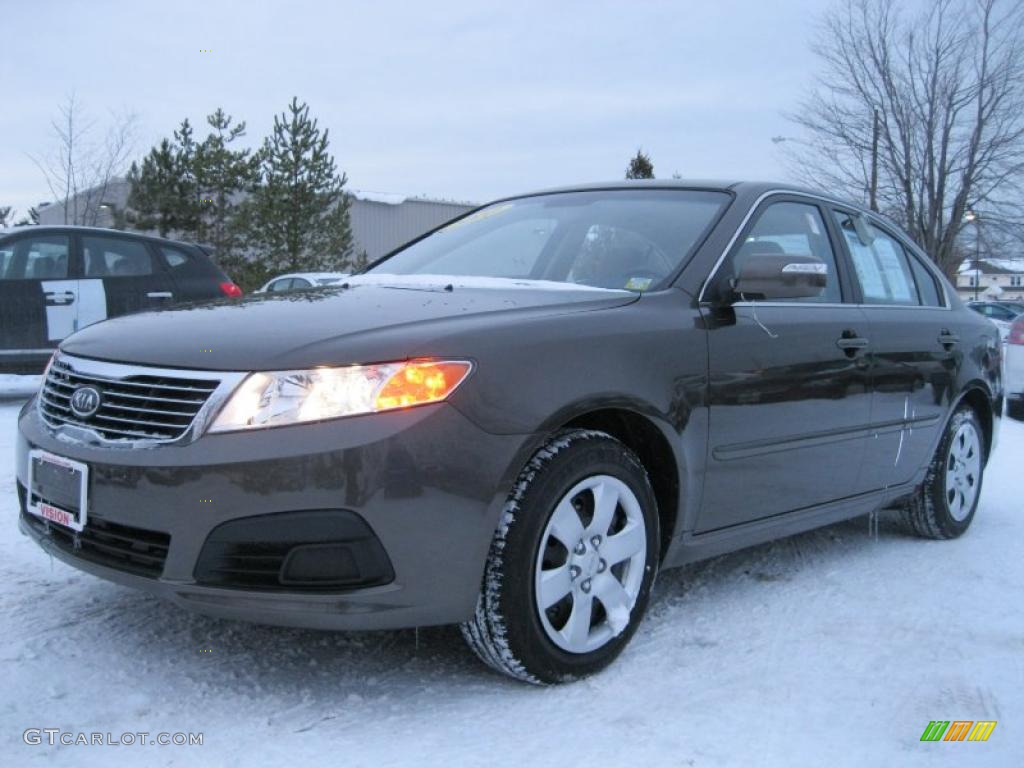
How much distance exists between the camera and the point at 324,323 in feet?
8.75

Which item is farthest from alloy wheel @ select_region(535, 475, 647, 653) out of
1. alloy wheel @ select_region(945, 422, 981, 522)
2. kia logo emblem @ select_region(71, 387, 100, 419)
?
alloy wheel @ select_region(945, 422, 981, 522)

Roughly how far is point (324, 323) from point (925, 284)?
3.24 meters

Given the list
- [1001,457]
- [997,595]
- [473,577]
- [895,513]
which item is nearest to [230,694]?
[473,577]

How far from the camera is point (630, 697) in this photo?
8.81ft

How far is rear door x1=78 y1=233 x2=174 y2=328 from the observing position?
8633 millimetres

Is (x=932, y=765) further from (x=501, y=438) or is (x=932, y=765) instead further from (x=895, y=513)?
(x=895, y=513)

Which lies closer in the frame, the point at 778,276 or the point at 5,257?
the point at 778,276

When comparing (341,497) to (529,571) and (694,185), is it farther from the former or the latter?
(694,185)

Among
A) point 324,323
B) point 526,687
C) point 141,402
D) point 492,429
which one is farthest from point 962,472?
point 141,402

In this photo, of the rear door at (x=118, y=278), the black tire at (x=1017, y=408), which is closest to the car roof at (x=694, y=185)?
the black tire at (x=1017, y=408)

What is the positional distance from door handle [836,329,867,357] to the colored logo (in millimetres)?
1492

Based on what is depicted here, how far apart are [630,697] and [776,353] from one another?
4.30ft

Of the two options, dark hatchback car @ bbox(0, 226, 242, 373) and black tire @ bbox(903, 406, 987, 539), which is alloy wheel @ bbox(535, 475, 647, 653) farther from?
dark hatchback car @ bbox(0, 226, 242, 373)

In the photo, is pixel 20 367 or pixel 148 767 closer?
pixel 148 767
